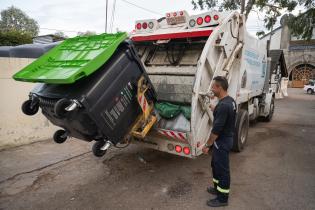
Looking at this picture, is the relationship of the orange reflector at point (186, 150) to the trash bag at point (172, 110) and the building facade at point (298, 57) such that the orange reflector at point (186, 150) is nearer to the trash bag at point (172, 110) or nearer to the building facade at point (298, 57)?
the trash bag at point (172, 110)

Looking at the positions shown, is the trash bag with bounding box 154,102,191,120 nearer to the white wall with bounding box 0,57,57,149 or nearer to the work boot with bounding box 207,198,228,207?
the work boot with bounding box 207,198,228,207

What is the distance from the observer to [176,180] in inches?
150

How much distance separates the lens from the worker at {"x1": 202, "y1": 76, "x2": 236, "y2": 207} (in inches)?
116

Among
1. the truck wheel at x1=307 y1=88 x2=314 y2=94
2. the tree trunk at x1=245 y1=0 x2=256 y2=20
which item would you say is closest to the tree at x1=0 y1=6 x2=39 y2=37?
the tree trunk at x1=245 y1=0 x2=256 y2=20

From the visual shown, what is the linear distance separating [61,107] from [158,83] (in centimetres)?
186

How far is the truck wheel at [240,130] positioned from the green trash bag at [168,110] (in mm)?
1683

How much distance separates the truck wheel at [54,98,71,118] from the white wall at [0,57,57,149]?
10.7 feet

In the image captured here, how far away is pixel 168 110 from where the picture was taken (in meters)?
3.57

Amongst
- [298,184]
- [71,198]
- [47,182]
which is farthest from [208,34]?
[47,182]

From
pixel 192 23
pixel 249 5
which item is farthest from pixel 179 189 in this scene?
pixel 249 5

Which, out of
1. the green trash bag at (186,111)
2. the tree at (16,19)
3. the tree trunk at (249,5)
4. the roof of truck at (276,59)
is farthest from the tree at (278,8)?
the tree at (16,19)

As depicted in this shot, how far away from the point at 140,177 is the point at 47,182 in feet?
4.38

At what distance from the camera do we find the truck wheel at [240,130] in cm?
480

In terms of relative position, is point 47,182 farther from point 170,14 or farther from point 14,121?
point 170,14
